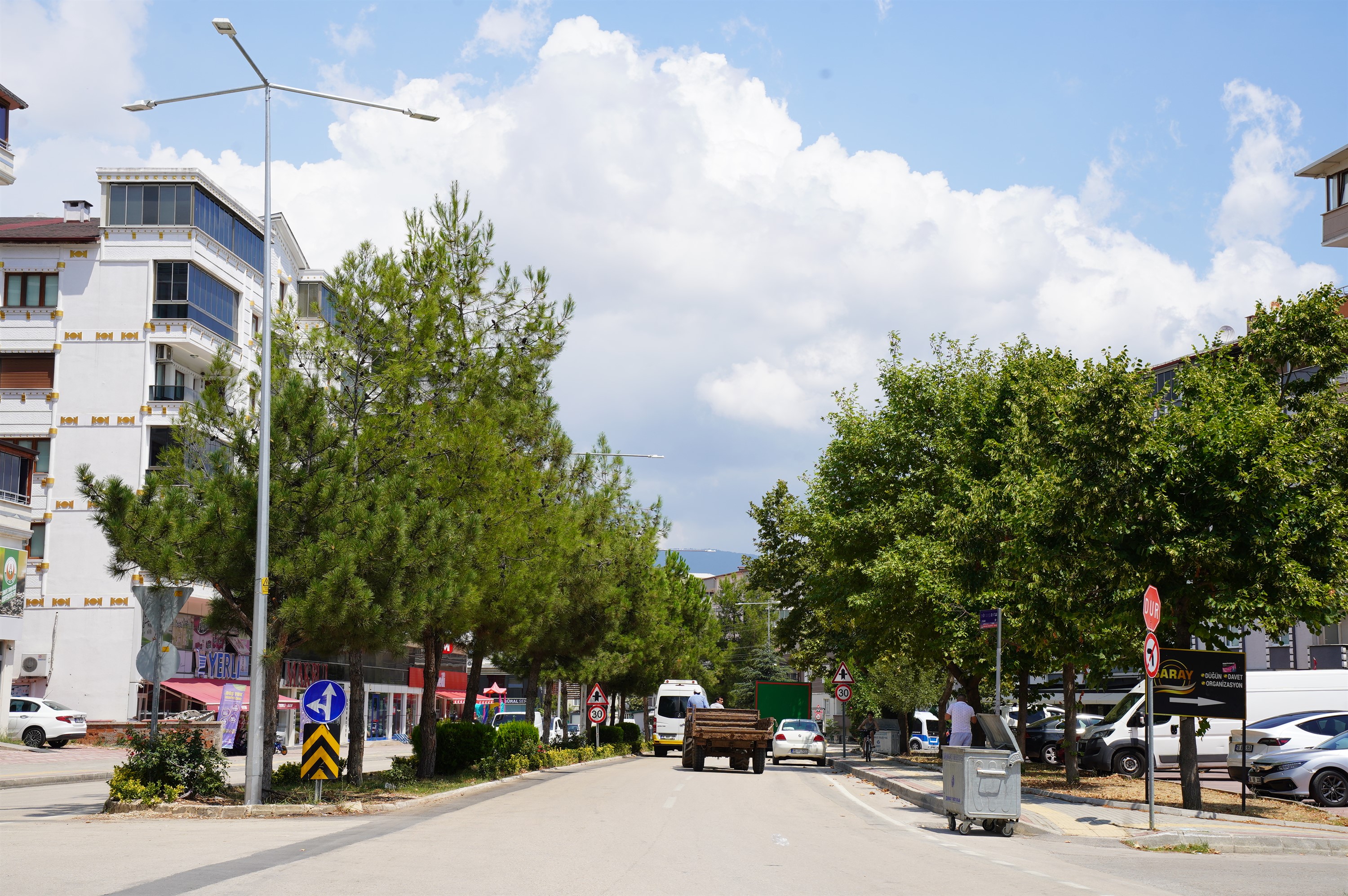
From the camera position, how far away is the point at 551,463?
32.5 m

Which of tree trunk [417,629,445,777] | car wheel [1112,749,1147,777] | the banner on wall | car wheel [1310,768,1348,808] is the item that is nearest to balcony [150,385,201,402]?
the banner on wall

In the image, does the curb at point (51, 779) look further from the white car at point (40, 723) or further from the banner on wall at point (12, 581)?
the banner on wall at point (12, 581)

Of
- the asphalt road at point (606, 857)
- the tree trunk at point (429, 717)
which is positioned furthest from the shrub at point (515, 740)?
the asphalt road at point (606, 857)

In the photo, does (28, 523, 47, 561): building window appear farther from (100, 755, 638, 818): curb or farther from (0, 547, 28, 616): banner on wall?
(100, 755, 638, 818): curb

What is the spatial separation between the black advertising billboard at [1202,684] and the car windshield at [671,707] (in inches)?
1460

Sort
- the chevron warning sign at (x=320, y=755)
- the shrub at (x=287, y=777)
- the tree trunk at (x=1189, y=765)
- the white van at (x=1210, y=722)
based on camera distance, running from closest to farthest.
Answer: the chevron warning sign at (x=320, y=755)
the tree trunk at (x=1189, y=765)
the shrub at (x=287, y=777)
the white van at (x=1210, y=722)

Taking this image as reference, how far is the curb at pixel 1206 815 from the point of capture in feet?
58.5

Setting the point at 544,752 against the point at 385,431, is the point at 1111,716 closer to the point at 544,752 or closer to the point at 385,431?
the point at 544,752

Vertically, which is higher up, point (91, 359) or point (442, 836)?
point (91, 359)

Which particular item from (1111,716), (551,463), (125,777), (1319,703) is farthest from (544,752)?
(1319,703)

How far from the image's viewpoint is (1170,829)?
16.9 metres

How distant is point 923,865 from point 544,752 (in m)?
23.5

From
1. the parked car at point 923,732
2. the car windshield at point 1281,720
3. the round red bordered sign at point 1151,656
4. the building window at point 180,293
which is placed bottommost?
the parked car at point 923,732

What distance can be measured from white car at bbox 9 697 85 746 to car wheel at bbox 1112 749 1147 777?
31803 millimetres
